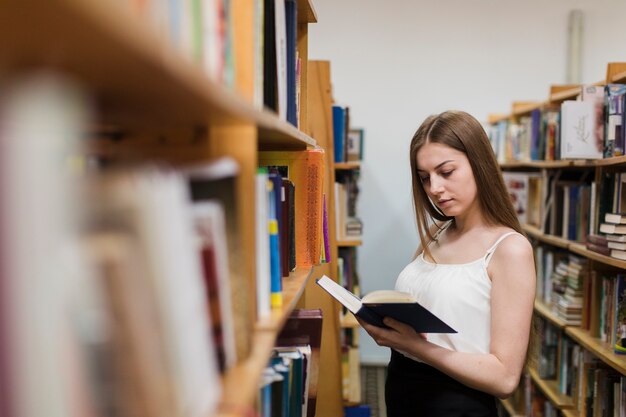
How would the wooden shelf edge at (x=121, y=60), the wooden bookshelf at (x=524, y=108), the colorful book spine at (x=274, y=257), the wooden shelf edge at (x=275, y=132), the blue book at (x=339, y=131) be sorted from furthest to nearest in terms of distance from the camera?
the wooden bookshelf at (x=524, y=108) < the blue book at (x=339, y=131) < the colorful book spine at (x=274, y=257) < the wooden shelf edge at (x=275, y=132) < the wooden shelf edge at (x=121, y=60)

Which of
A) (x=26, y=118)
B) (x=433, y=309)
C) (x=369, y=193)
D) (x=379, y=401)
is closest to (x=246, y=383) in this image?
(x=26, y=118)

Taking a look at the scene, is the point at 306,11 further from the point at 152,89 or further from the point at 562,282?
the point at 562,282

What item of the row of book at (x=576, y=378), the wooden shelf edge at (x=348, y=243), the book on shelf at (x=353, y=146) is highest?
the book on shelf at (x=353, y=146)

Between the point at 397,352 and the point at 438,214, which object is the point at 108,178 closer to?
the point at 397,352

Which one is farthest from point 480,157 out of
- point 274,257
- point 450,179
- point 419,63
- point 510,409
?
point 419,63

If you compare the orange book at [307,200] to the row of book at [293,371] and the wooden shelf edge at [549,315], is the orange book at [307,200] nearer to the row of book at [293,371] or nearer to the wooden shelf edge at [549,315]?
the row of book at [293,371]

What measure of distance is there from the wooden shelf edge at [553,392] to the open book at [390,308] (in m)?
1.81

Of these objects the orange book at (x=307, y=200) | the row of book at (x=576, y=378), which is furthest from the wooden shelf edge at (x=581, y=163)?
the orange book at (x=307, y=200)

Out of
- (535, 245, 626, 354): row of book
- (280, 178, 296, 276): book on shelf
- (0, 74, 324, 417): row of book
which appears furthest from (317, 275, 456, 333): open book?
(535, 245, 626, 354): row of book

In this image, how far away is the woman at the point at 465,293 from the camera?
1.42 metres

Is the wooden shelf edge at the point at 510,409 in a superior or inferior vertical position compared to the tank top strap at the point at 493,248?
inferior

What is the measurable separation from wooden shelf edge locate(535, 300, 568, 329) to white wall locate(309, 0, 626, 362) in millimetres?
1556

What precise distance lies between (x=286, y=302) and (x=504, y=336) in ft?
2.13

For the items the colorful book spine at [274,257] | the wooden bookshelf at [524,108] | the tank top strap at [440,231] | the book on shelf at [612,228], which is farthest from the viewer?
the wooden bookshelf at [524,108]
